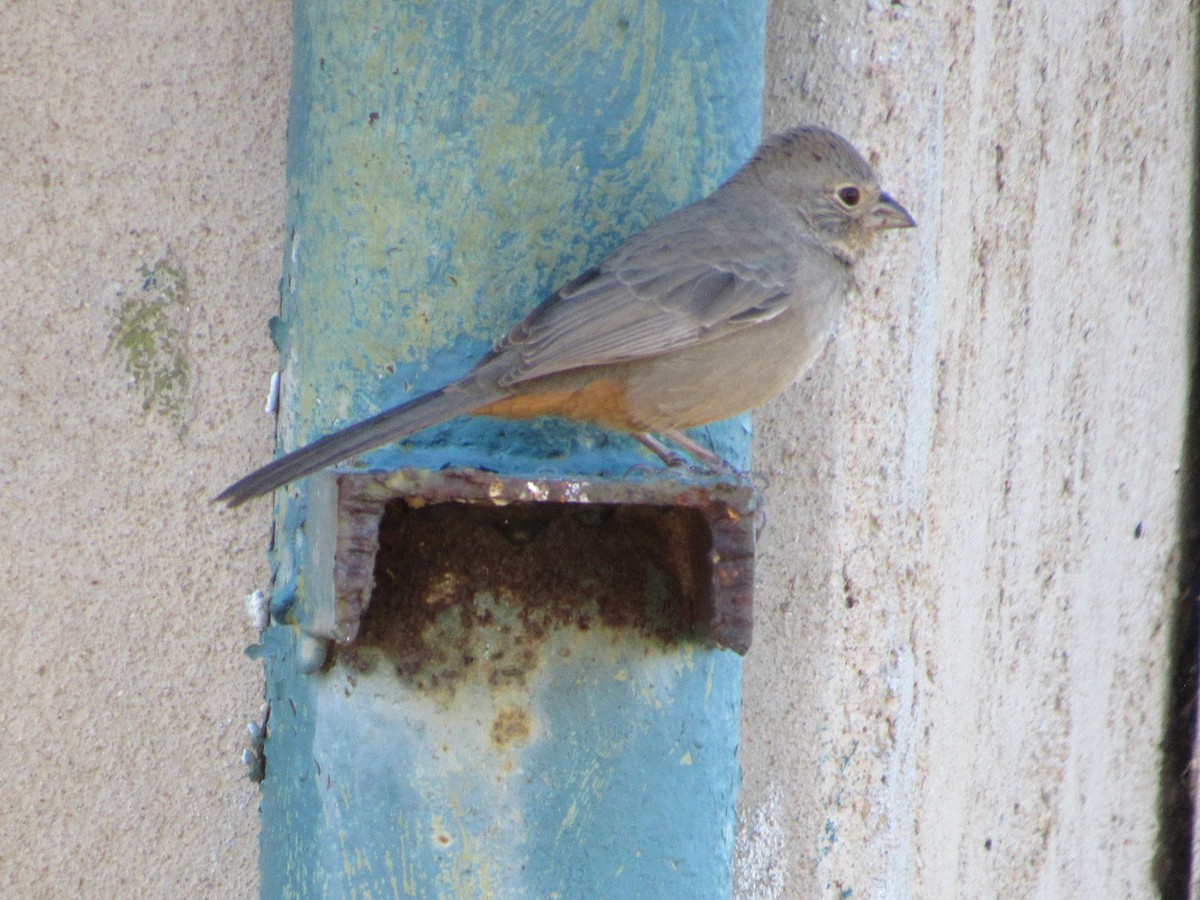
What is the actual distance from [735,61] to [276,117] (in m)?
0.78

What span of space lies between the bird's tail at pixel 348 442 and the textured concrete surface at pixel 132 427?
0.33 m

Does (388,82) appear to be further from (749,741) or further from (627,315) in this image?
(749,741)

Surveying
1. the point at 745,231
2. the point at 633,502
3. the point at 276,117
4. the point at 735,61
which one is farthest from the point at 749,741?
the point at 276,117

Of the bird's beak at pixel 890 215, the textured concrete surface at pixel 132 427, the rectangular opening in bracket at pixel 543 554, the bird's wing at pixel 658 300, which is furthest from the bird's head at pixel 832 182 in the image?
the textured concrete surface at pixel 132 427

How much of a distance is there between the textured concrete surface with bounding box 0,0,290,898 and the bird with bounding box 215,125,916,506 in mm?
345

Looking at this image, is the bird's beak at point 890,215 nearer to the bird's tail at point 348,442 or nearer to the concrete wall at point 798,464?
the concrete wall at point 798,464

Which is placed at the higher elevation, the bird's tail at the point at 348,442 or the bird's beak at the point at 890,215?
the bird's beak at the point at 890,215

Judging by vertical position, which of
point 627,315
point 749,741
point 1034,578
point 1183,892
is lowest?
point 1183,892

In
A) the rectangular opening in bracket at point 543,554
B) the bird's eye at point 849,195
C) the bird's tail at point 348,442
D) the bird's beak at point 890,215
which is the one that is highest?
the bird's eye at point 849,195

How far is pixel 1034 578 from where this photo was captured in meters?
3.05

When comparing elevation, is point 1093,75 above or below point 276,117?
above

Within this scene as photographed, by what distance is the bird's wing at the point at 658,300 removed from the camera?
7.53 ft

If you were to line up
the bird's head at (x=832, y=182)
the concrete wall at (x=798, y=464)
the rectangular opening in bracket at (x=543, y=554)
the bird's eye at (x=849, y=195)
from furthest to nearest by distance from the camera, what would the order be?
1. the bird's eye at (x=849, y=195)
2. the bird's head at (x=832, y=182)
3. the concrete wall at (x=798, y=464)
4. the rectangular opening in bracket at (x=543, y=554)

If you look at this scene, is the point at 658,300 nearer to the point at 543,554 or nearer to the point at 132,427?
the point at 543,554
